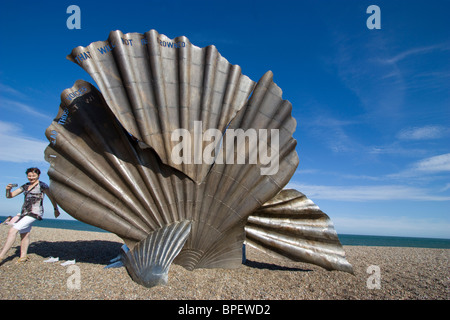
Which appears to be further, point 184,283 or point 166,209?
point 166,209

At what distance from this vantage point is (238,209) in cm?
466

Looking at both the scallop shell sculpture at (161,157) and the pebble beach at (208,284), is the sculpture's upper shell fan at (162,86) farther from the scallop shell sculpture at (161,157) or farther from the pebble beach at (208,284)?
the pebble beach at (208,284)

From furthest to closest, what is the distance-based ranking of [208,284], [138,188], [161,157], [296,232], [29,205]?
1. [296,232]
2. [29,205]
3. [138,188]
4. [161,157]
5. [208,284]

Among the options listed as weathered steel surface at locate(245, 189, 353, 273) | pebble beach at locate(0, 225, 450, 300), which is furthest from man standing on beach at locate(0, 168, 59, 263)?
weathered steel surface at locate(245, 189, 353, 273)

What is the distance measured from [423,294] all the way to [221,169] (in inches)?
145

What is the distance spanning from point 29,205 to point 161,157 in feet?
8.76

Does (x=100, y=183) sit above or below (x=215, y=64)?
below

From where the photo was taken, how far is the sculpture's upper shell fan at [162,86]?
4.46 meters

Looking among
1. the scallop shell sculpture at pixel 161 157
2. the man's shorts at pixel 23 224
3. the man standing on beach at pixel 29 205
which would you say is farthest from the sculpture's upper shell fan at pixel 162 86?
the man's shorts at pixel 23 224

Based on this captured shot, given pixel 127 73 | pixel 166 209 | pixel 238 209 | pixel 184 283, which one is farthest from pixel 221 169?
pixel 127 73

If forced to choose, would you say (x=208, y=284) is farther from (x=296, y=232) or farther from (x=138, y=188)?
(x=296, y=232)

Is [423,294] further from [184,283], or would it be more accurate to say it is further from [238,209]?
[184,283]

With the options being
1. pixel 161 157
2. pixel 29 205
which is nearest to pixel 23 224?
pixel 29 205

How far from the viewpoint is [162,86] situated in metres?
4.71
